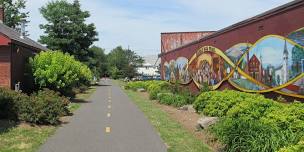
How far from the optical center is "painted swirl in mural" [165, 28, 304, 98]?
13648mm

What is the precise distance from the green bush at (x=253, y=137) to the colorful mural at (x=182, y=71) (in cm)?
2198

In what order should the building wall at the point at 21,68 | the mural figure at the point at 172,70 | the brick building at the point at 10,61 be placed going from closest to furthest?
the brick building at the point at 10,61, the building wall at the point at 21,68, the mural figure at the point at 172,70

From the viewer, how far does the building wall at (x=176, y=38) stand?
169 feet

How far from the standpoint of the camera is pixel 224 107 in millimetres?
15367

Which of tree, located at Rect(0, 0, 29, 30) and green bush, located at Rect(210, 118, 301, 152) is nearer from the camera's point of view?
green bush, located at Rect(210, 118, 301, 152)

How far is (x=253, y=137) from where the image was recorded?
914 cm

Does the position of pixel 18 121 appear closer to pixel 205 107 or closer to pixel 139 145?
pixel 139 145

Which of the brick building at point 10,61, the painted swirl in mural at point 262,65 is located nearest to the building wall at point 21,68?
the brick building at point 10,61

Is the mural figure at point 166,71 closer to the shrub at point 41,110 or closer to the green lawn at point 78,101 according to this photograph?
the green lawn at point 78,101

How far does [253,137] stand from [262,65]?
7800 millimetres

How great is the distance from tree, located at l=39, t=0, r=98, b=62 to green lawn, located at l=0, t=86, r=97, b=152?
43765 millimetres

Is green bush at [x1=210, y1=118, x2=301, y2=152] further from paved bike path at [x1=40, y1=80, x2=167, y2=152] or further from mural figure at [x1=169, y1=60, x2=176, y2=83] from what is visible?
mural figure at [x1=169, y1=60, x2=176, y2=83]

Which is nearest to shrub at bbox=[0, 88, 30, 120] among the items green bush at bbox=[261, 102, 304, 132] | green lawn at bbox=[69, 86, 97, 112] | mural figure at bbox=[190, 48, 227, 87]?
green lawn at bbox=[69, 86, 97, 112]

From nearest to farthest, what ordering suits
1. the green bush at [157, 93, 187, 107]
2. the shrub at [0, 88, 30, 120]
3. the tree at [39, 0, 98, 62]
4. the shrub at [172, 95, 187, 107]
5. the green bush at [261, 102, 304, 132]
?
the green bush at [261, 102, 304, 132] → the shrub at [0, 88, 30, 120] → the shrub at [172, 95, 187, 107] → the green bush at [157, 93, 187, 107] → the tree at [39, 0, 98, 62]
